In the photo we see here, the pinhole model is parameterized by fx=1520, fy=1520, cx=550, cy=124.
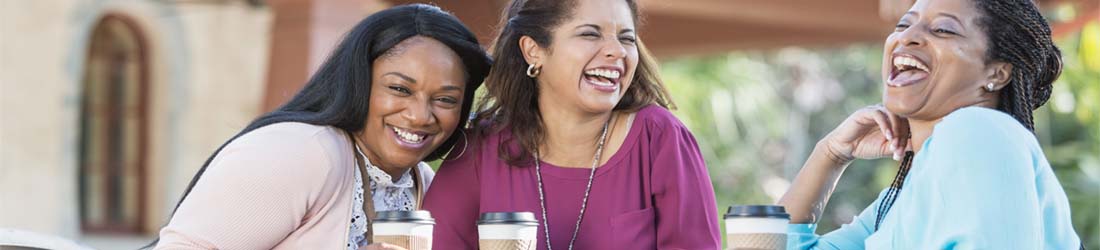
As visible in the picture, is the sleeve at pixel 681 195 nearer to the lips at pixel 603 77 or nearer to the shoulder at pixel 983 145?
the lips at pixel 603 77

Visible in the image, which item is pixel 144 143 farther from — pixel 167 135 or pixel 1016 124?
pixel 1016 124

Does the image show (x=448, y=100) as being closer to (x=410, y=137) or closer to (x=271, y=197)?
(x=410, y=137)

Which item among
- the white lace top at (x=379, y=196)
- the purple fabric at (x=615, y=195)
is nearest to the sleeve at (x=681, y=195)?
the purple fabric at (x=615, y=195)

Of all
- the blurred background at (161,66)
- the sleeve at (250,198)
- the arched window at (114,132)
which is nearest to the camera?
the sleeve at (250,198)

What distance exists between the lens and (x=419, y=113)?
369 centimetres

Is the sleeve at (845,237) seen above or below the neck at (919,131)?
below

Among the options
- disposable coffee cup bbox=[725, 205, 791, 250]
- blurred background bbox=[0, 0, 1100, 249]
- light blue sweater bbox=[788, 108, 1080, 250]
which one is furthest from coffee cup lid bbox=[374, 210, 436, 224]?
blurred background bbox=[0, 0, 1100, 249]

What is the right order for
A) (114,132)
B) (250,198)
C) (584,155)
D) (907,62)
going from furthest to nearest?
(114,132), (584,155), (250,198), (907,62)

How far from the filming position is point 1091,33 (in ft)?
31.6

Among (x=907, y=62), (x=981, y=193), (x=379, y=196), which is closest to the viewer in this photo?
(x=981, y=193)

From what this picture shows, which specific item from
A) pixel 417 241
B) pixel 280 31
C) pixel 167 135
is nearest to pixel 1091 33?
pixel 280 31

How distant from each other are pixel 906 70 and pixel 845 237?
1.91 ft

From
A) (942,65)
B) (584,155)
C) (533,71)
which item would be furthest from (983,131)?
(533,71)

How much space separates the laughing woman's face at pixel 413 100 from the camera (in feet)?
12.2
